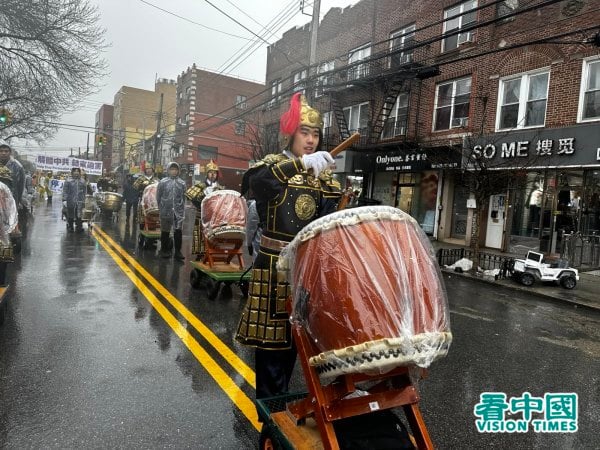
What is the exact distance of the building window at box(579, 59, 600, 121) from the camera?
12.8m

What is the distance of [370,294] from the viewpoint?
2043mm

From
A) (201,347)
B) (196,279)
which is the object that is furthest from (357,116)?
(201,347)

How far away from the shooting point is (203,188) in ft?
27.9

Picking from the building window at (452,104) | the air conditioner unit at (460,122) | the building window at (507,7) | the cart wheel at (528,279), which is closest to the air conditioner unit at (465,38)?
the building window at (507,7)

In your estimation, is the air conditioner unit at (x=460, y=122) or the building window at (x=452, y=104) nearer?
the air conditioner unit at (x=460, y=122)

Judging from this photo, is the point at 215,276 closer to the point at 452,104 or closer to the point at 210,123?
the point at 452,104

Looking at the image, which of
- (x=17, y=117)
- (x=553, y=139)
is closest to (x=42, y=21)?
(x=17, y=117)

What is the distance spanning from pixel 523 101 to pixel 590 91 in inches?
81.2

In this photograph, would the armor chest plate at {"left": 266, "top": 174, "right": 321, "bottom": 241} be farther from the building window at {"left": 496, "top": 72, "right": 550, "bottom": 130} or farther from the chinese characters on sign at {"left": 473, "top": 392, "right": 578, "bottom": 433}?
the building window at {"left": 496, "top": 72, "right": 550, "bottom": 130}

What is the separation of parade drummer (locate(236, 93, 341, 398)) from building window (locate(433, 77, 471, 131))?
15088mm

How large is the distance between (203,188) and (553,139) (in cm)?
1076

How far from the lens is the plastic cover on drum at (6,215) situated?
5.25m

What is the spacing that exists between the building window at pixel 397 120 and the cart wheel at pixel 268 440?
697 inches

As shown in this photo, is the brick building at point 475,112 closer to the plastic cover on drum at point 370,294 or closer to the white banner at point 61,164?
the plastic cover on drum at point 370,294
